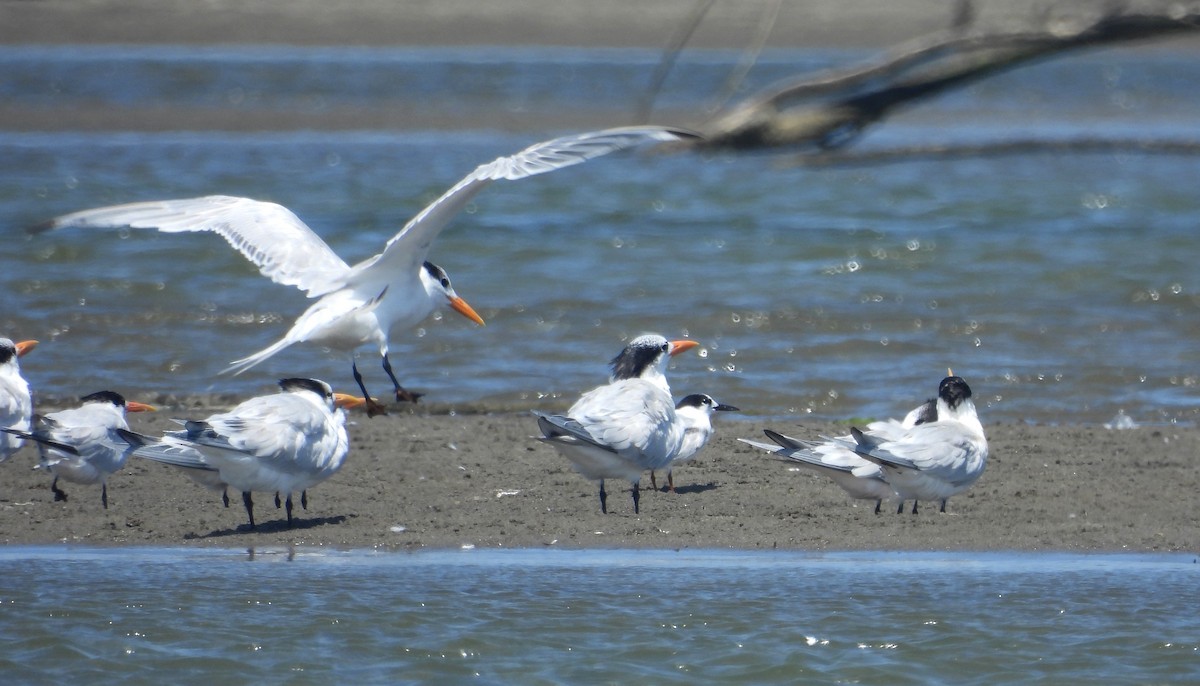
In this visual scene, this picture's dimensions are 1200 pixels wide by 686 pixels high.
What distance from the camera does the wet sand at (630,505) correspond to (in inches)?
244

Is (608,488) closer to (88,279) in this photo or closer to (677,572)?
(677,572)

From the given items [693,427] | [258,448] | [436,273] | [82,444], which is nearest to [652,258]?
[436,273]

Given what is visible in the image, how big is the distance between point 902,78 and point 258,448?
27.6 ft

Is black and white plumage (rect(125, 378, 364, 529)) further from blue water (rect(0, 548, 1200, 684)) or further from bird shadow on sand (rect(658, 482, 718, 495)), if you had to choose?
bird shadow on sand (rect(658, 482, 718, 495))

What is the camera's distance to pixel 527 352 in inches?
408

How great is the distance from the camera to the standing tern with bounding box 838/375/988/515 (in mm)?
6251

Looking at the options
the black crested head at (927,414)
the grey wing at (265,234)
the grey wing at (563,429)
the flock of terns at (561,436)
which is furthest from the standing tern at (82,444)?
the black crested head at (927,414)

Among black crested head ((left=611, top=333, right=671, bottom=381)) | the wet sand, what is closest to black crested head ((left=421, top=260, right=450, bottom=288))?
the wet sand

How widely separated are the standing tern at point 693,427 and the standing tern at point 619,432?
0.66 feet

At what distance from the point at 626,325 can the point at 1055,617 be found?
242 inches

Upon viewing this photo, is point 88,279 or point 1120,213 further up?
point 1120,213

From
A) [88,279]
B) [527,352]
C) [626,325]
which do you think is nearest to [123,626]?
[527,352]

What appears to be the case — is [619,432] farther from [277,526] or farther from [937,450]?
[277,526]

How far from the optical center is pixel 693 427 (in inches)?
282
